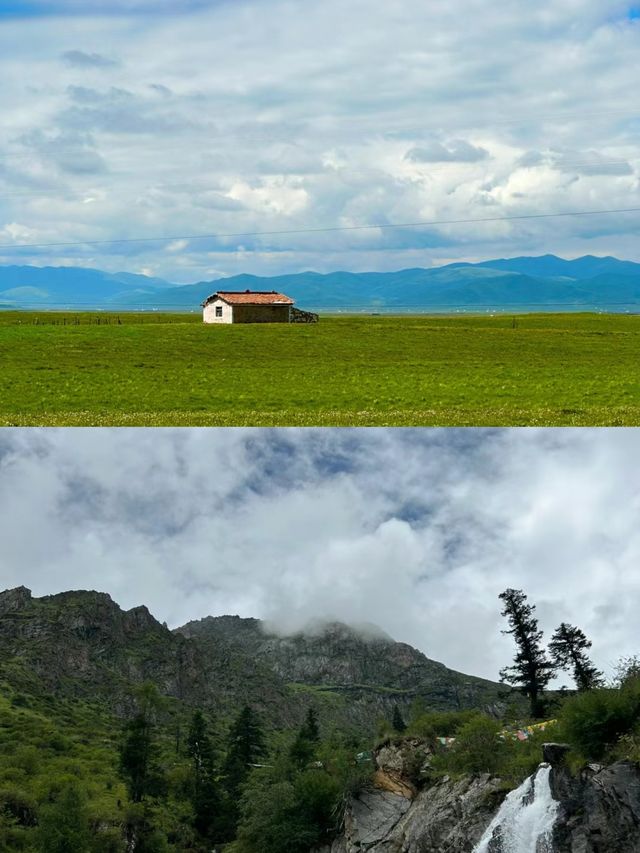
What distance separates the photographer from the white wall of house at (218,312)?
111812 mm

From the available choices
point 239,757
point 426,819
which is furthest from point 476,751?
point 239,757

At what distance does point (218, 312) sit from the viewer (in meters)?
114

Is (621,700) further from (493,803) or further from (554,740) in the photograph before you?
(493,803)

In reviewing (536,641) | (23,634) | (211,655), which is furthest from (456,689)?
(536,641)

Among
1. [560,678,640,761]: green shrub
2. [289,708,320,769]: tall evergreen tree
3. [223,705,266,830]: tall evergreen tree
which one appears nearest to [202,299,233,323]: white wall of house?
[223,705,266,830]: tall evergreen tree

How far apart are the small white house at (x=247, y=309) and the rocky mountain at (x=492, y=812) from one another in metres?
64.5

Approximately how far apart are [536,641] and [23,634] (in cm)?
9264

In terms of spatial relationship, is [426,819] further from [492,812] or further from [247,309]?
[247,309]

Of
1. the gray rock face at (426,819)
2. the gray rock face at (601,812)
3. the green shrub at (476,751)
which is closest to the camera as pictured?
the gray rock face at (601,812)

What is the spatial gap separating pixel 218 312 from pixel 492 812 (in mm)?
79452

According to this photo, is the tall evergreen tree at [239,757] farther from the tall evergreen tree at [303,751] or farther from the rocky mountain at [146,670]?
the rocky mountain at [146,670]

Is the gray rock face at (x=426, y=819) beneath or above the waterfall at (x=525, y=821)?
beneath

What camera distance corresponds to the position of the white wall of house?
367ft

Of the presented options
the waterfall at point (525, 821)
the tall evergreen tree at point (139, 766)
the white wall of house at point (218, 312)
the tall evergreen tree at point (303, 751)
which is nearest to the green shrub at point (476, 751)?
the waterfall at point (525, 821)
